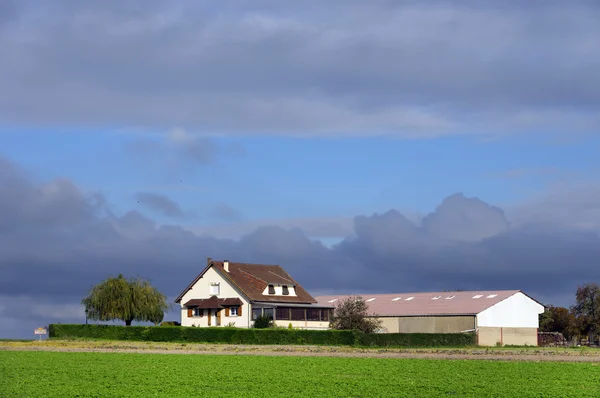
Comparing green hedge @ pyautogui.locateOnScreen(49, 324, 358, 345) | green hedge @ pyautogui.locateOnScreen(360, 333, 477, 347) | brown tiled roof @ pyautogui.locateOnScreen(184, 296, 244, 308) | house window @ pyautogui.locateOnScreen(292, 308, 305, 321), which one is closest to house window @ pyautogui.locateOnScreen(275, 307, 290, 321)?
house window @ pyautogui.locateOnScreen(292, 308, 305, 321)

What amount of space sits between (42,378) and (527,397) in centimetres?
1879

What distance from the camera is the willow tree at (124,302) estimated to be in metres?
103

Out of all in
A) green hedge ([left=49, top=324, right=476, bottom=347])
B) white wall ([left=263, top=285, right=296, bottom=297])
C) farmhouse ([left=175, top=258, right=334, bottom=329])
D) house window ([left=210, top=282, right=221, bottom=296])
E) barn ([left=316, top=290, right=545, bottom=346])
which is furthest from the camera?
house window ([left=210, top=282, right=221, bottom=296])

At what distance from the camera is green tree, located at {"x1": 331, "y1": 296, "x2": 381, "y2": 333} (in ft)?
289

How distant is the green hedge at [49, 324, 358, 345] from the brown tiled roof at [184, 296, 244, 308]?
55.1 ft

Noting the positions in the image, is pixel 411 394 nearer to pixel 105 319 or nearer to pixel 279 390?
pixel 279 390

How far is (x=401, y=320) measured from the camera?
98625 mm

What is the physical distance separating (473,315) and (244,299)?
25481mm

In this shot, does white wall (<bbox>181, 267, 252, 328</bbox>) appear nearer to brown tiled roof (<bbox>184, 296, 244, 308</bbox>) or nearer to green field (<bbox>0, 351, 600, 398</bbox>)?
brown tiled roof (<bbox>184, 296, 244, 308</bbox>)

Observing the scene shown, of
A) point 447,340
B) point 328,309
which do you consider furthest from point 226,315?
point 447,340

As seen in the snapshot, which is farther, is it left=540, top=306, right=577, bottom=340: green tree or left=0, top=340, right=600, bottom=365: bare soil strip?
left=540, top=306, right=577, bottom=340: green tree

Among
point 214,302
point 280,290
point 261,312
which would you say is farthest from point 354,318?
point 214,302

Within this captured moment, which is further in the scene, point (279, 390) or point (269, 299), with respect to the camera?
point (269, 299)

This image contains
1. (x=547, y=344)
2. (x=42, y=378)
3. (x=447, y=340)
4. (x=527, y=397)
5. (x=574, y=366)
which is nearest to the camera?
(x=527, y=397)
